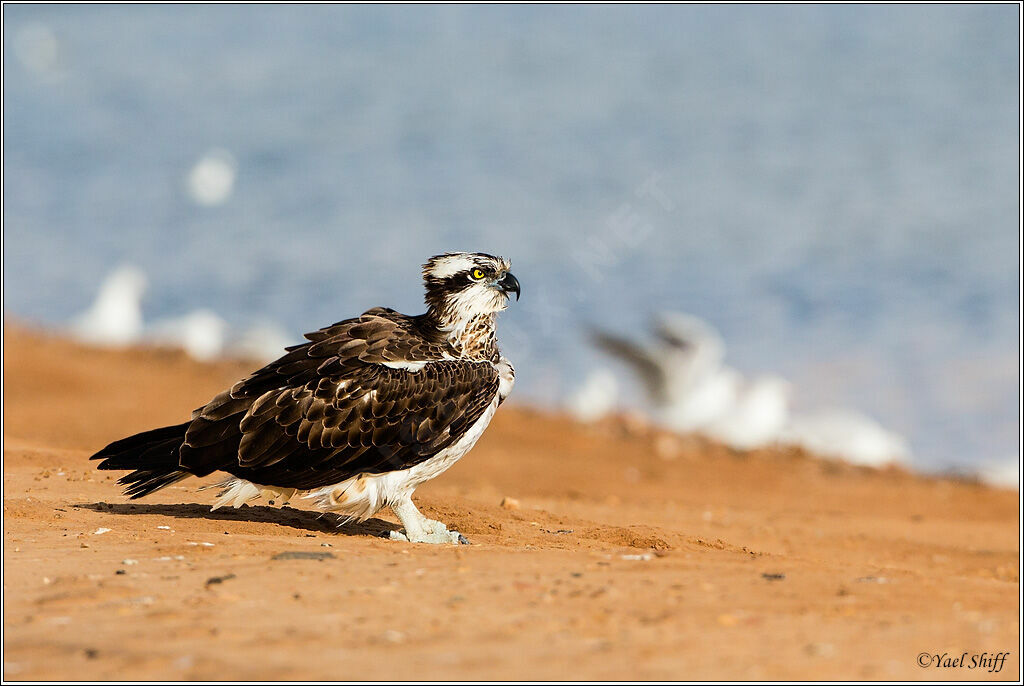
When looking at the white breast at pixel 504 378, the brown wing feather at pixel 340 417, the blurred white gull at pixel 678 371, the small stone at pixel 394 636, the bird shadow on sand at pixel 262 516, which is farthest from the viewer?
the blurred white gull at pixel 678 371

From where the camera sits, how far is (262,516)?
28.5 ft

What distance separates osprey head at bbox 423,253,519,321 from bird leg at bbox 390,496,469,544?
4.79ft

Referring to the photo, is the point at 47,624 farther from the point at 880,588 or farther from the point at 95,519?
the point at 880,588

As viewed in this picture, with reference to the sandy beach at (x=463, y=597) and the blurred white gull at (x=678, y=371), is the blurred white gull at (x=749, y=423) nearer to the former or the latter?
the blurred white gull at (x=678, y=371)

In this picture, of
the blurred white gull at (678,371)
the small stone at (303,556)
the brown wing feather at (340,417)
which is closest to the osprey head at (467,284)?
the brown wing feather at (340,417)

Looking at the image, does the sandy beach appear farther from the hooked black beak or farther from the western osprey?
the hooked black beak

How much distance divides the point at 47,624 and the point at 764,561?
376cm

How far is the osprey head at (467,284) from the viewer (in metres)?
8.34

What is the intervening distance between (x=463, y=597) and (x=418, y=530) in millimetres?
2565

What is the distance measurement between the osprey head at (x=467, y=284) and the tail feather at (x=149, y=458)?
2.08 meters

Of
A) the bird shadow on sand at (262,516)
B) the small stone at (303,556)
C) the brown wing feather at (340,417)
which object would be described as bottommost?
the small stone at (303,556)

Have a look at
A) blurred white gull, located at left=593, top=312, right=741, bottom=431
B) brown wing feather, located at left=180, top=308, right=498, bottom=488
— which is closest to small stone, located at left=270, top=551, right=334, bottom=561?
brown wing feather, located at left=180, top=308, right=498, bottom=488

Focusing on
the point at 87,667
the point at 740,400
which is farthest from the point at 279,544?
the point at 740,400

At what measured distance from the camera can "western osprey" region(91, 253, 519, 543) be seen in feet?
25.0
